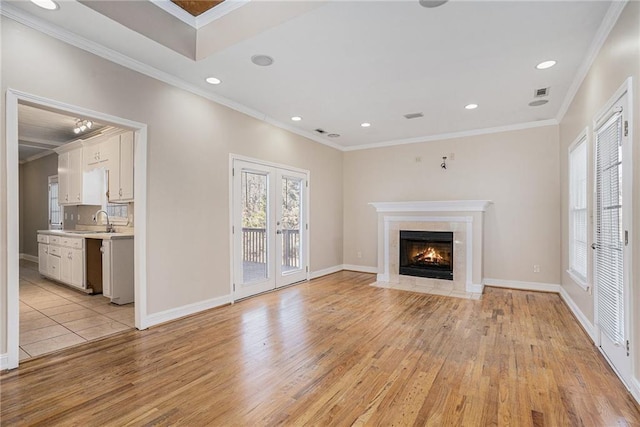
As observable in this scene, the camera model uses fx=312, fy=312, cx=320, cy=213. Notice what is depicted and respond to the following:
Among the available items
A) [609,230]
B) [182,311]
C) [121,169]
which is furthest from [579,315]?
[121,169]

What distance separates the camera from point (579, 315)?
3.59 metres

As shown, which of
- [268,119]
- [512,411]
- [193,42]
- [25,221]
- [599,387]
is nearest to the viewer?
[512,411]

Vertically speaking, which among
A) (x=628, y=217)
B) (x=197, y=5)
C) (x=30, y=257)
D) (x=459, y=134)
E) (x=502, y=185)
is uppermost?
(x=197, y=5)

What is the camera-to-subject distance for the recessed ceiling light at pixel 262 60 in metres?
3.12

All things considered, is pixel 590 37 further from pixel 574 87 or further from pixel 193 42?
pixel 193 42

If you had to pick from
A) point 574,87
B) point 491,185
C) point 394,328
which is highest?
point 574,87

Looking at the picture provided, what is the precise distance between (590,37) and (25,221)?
12136mm

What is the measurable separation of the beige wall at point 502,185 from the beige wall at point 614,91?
95cm

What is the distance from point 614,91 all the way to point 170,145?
4.24 meters

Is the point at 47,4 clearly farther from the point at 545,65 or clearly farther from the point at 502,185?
the point at 502,185

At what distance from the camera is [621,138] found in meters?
2.34

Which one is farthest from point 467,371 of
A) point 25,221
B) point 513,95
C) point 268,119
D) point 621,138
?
point 25,221

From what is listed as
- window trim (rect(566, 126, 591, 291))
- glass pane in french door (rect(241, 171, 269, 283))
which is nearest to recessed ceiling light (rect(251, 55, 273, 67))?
glass pane in french door (rect(241, 171, 269, 283))

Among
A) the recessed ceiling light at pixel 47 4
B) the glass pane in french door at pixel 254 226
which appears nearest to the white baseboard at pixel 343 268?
the glass pane in french door at pixel 254 226
